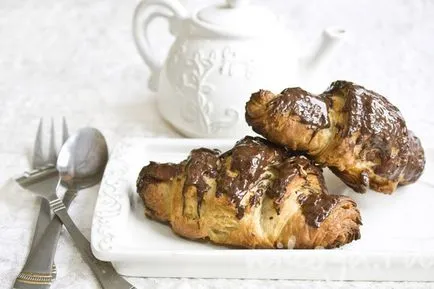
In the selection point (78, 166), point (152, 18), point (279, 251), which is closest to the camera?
point (279, 251)


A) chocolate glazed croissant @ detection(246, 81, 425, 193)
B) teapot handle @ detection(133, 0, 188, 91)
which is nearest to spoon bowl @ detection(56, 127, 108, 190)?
teapot handle @ detection(133, 0, 188, 91)

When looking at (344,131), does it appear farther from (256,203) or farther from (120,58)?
(120,58)

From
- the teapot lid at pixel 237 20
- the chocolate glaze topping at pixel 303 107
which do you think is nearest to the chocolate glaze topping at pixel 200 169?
the chocolate glaze topping at pixel 303 107

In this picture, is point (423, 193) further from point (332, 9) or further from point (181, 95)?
point (332, 9)

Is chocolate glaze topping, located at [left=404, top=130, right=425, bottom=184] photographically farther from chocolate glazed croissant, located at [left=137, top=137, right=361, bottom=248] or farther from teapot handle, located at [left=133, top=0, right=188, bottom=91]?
teapot handle, located at [left=133, top=0, right=188, bottom=91]

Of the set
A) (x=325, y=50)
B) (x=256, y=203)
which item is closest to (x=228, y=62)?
(x=325, y=50)

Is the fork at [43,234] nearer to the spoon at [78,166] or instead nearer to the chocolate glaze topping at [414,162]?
the spoon at [78,166]
